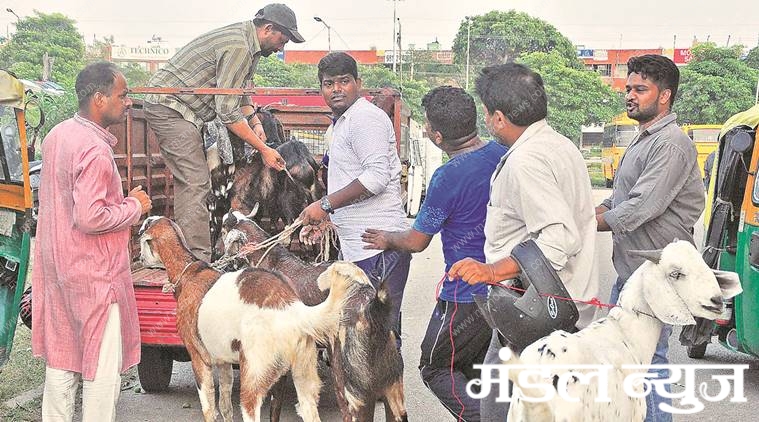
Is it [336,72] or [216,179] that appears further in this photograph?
[216,179]

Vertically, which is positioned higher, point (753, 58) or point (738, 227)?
point (753, 58)

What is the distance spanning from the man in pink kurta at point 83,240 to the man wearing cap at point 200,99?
1.56 metres

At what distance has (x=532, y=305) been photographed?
322cm

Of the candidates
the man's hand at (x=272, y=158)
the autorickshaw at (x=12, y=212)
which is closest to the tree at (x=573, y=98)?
the man's hand at (x=272, y=158)

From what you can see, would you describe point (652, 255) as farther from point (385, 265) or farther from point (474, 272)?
point (385, 265)

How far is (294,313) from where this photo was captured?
4.39m

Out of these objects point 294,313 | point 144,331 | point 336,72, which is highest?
point 336,72

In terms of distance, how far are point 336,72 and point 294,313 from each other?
4.80 feet

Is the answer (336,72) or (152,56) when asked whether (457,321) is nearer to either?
(336,72)

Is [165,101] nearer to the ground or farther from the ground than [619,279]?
farther from the ground

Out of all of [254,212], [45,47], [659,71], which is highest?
[45,47]

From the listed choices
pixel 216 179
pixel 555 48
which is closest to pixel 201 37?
pixel 216 179

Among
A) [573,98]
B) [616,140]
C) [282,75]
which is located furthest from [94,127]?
[282,75]

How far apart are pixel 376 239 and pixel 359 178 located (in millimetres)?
453
